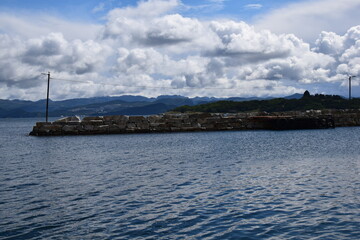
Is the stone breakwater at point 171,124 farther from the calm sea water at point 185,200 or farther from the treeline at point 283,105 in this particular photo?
the treeline at point 283,105

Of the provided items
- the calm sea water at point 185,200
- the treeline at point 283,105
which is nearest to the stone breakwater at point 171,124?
the calm sea water at point 185,200

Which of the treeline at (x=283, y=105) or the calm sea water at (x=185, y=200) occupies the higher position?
the treeline at (x=283, y=105)

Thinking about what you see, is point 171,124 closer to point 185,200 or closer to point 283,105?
point 185,200

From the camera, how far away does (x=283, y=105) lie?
166 m

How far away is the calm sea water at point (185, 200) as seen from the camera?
34.6 feet

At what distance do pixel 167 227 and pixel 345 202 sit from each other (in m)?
6.63

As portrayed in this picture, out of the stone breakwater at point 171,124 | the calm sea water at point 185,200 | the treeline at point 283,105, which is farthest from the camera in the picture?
the treeline at point 283,105

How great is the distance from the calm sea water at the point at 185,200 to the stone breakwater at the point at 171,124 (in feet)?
99.6

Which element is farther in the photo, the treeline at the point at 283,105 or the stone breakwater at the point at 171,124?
the treeline at the point at 283,105

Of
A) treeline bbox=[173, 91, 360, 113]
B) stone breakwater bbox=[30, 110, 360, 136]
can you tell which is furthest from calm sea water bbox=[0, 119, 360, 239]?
treeline bbox=[173, 91, 360, 113]

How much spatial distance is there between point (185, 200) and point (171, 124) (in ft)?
139

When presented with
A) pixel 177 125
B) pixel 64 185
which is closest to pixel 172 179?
pixel 64 185

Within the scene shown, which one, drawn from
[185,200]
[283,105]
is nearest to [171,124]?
[185,200]

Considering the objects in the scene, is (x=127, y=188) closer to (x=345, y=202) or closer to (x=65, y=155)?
(x=345, y=202)
